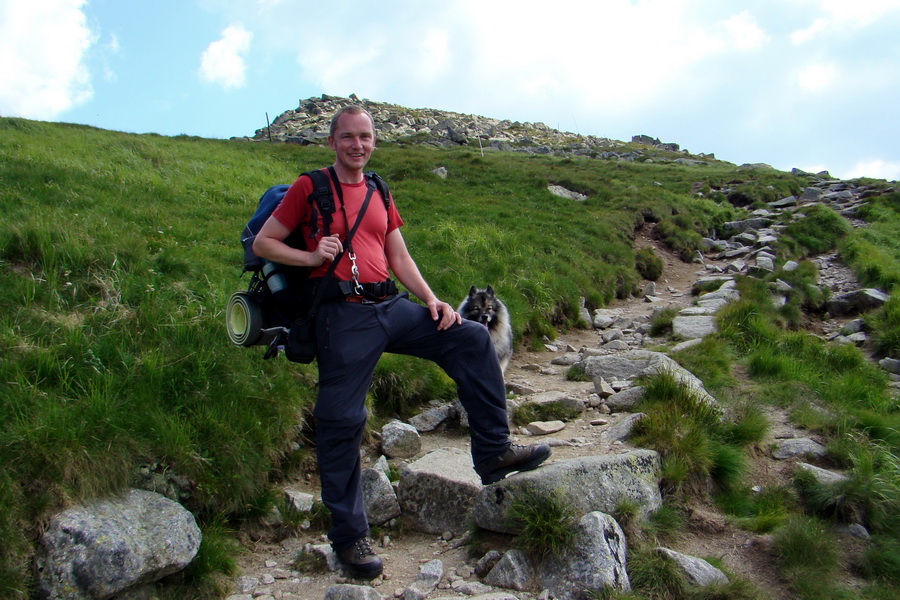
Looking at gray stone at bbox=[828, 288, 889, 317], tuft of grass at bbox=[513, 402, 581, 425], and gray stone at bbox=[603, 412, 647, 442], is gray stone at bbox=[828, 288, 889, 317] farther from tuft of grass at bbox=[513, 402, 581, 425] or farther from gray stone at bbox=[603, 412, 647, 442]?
gray stone at bbox=[603, 412, 647, 442]

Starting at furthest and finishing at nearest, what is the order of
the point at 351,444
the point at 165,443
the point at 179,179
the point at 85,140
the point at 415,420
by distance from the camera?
the point at 85,140 < the point at 179,179 < the point at 415,420 < the point at 165,443 < the point at 351,444

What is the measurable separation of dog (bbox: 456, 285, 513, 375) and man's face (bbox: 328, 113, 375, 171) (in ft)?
13.0

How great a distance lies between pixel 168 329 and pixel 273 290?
224 cm

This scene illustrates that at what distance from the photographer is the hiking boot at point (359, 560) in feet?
13.2

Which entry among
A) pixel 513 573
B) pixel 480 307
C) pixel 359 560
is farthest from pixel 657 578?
pixel 480 307

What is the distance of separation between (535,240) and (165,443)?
1117 centimetres

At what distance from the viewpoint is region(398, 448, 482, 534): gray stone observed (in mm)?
4844

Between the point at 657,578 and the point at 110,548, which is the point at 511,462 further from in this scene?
the point at 110,548

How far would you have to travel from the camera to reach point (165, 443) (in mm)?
4488

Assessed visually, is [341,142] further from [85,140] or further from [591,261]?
[85,140]

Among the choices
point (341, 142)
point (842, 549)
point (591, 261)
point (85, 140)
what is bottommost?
point (842, 549)

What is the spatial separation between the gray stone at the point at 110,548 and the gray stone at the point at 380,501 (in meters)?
1.36

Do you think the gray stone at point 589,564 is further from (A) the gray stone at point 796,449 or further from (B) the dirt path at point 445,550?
(A) the gray stone at point 796,449

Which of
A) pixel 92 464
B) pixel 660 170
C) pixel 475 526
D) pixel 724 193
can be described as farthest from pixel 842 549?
pixel 660 170
